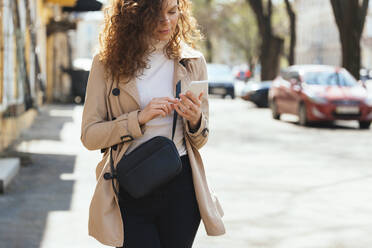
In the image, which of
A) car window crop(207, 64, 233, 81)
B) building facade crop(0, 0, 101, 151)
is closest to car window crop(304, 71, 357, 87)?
building facade crop(0, 0, 101, 151)

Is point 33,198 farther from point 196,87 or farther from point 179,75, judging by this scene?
point 196,87

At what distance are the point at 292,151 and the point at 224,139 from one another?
2276 millimetres

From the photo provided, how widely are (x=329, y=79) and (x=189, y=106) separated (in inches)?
612

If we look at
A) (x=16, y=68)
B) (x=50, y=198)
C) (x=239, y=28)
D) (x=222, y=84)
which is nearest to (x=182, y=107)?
(x=50, y=198)

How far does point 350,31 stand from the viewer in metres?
20.9

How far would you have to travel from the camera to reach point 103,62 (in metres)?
2.85

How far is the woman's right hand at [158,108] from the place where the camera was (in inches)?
107

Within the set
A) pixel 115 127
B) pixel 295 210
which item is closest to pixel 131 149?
pixel 115 127

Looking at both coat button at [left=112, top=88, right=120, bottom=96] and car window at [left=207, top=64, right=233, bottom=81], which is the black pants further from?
car window at [left=207, top=64, right=233, bottom=81]

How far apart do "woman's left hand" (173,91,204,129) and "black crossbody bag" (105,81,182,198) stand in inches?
4.6

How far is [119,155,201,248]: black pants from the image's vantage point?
2.83 m

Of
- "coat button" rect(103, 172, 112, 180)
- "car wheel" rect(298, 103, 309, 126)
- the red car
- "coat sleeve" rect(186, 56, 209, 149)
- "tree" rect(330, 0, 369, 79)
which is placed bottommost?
"car wheel" rect(298, 103, 309, 126)

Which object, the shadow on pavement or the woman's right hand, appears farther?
the shadow on pavement

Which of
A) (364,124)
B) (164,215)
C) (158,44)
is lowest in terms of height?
(364,124)
